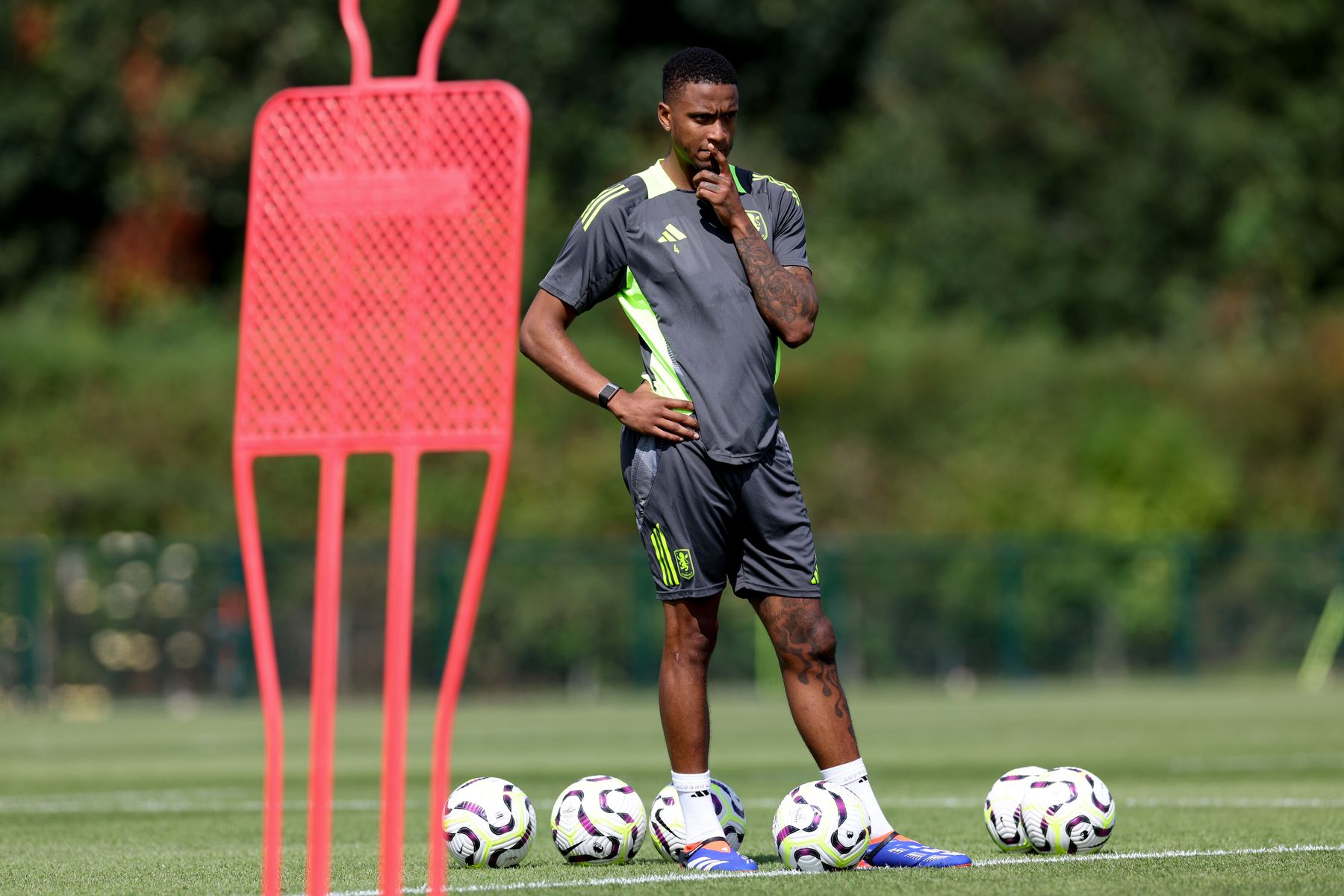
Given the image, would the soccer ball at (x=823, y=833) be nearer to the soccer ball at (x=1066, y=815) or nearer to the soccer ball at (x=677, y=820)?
the soccer ball at (x=677, y=820)

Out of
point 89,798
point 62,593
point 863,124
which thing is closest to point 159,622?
point 62,593

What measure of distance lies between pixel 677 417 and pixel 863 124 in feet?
119

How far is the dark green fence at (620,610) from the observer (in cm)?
2678

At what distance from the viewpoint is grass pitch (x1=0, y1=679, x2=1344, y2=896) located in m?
5.63

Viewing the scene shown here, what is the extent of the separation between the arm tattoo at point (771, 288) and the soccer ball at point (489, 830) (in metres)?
1.79

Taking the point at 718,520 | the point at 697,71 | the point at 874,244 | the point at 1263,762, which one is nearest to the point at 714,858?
the point at 718,520

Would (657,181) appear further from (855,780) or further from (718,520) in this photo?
(855,780)

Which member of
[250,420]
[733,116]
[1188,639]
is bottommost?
[1188,639]

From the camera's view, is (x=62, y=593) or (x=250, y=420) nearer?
(x=250, y=420)

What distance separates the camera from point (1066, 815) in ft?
20.5

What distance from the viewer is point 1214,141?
4006 centimetres

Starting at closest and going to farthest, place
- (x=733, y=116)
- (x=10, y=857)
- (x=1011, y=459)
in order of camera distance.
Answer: (x=733, y=116) → (x=10, y=857) → (x=1011, y=459)

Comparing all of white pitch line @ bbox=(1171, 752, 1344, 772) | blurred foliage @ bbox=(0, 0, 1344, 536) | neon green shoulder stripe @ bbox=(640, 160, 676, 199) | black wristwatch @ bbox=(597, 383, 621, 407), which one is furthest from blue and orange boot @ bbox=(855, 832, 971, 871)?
blurred foliage @ bbox=(0, 0, 1344, 536)

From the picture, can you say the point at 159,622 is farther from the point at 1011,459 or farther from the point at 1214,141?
the point at 1214,141
